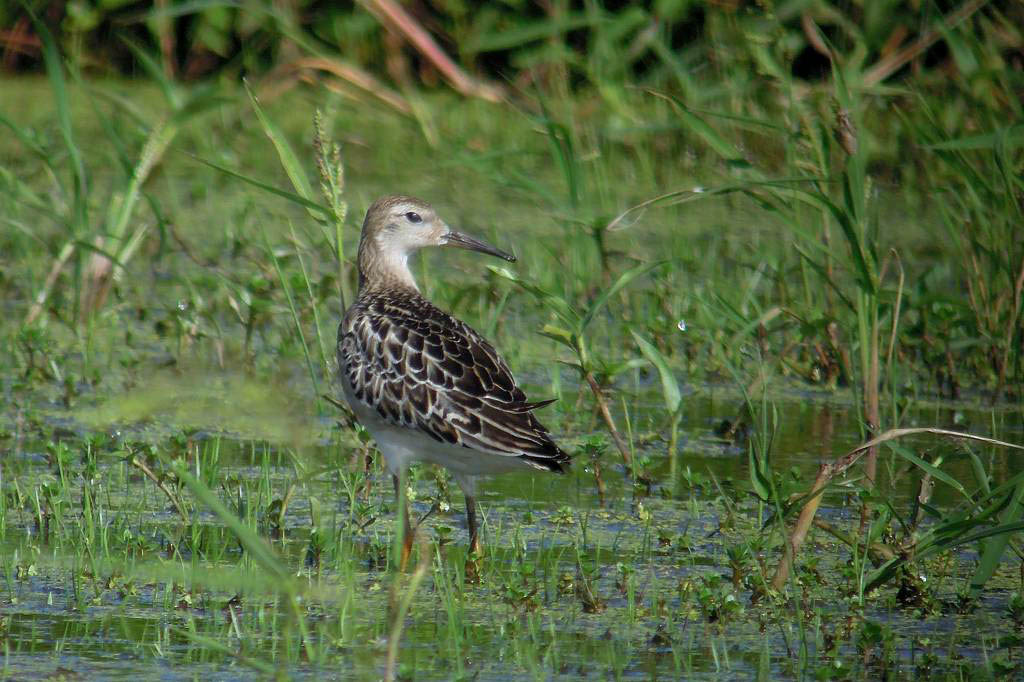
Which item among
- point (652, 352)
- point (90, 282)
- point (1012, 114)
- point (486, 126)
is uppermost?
point (486, 126)

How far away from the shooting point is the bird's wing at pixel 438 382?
16.7ft

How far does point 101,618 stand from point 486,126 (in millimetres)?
6546

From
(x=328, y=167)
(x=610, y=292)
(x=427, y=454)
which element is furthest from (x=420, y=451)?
(x=328, y=167)

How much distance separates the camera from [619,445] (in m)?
5.93

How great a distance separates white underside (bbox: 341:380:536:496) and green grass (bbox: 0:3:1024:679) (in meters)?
0.16

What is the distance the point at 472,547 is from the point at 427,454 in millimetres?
402

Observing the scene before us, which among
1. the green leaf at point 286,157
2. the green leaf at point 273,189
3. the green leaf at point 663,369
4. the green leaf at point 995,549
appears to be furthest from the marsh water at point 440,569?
the green leaf at point 286,157

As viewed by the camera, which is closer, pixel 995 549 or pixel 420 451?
pixel 995 549

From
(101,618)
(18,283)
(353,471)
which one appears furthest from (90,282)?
(101,618)

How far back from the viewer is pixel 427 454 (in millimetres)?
5316

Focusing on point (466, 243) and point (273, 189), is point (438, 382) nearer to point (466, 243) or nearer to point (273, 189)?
point (273, 189)

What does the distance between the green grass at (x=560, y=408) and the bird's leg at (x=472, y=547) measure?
0.16ft

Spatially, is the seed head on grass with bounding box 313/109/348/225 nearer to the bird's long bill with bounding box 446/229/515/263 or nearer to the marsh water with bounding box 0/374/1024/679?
the marsh water with bounding box 0/374/1024/679

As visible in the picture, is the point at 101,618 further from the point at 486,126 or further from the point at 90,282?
the point at 486,126
